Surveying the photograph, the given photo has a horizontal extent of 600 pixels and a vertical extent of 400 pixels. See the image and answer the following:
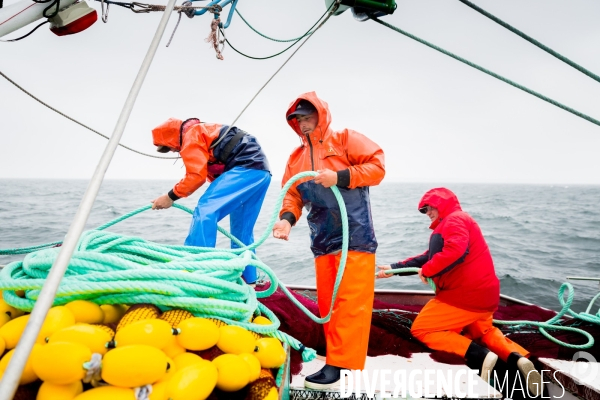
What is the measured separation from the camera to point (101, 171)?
895 millimetres

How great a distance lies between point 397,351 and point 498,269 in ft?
23.4

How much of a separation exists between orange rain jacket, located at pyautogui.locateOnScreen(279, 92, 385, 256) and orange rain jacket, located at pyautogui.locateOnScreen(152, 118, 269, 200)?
0.75m

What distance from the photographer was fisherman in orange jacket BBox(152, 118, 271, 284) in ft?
8.95

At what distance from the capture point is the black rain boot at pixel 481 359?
2.36m

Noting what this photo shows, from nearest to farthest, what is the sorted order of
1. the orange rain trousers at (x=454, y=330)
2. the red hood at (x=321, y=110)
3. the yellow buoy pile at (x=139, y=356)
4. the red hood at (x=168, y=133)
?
the yellow buoy pile at (x=139, y=356), the red hood at (x=321, y=110), the orange rain trousers at (x=454, y=330), the red hood at (x=168, y=133)

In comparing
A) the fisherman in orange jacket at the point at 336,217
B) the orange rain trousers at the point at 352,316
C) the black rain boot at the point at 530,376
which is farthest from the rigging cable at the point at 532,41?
the black rain boot at the point at 530,376

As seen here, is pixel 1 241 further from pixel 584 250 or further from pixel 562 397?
pixel 584 250

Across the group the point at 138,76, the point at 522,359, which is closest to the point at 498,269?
the point at 522,359

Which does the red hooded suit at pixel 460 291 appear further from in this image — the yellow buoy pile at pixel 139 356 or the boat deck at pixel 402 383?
the yellow buoy pile at pixel 139 356

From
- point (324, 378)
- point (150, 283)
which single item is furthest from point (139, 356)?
point (324, 378)

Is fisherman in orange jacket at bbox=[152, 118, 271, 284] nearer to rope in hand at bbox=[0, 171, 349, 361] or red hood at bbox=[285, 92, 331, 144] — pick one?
red hood at bbox=[285, 92, 331, 144]

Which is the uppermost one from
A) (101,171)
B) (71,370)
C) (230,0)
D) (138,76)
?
(230,0)

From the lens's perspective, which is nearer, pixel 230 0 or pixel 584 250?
pixel 230 0

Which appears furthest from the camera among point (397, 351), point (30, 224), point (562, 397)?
point (30, 224)
